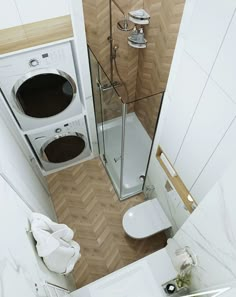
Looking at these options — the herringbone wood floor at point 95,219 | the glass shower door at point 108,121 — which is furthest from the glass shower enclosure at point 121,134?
the herringbone wood floor at point 95,219

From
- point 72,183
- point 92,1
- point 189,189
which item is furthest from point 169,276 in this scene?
point 92,1

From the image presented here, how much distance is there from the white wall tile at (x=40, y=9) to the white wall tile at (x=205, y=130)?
1.15 metres

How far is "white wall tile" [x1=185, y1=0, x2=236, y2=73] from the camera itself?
0.98 meters

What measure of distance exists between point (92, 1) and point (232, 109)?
1847mm

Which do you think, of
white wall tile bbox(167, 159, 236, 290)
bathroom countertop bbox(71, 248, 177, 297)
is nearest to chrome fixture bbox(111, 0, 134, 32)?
white wall tile bbox(167, 159, 236, 290)

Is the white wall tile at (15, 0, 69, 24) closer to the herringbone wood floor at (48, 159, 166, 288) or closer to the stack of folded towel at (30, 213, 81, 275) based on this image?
the stack of folded towel at (30, 213, 81, 275)

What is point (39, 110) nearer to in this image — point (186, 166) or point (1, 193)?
point (1, 193)

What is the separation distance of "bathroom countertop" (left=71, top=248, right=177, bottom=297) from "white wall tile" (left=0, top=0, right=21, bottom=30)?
1.89m

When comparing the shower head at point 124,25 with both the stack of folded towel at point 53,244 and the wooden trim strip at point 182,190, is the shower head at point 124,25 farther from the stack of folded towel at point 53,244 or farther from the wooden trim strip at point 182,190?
the stack of folded towel at point 53,244

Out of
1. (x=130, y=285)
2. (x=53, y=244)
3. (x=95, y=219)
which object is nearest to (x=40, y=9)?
(x=53, y=244)

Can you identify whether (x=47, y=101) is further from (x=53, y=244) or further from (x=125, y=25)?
(x=53, y=244)

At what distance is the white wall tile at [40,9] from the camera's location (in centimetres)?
149

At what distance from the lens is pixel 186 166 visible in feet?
5.41

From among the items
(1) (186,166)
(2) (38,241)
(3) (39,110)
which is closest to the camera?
(2) (38,241)
